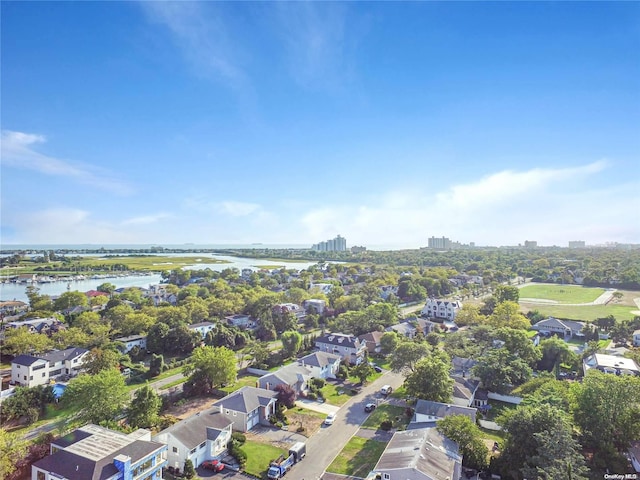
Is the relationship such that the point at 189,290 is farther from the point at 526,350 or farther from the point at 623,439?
the point at 623,439

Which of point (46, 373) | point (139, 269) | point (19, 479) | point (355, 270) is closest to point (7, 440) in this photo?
point (19, 479)

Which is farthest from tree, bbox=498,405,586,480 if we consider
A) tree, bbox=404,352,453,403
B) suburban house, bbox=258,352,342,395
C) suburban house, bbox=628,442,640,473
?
suburban house, bbox=258,352,342,395

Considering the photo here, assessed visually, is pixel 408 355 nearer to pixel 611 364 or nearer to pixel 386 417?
pixel 386 417

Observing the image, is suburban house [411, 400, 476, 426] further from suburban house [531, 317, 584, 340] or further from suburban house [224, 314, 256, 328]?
suburban house [531, 317, 584, 340]

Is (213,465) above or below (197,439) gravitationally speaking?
below

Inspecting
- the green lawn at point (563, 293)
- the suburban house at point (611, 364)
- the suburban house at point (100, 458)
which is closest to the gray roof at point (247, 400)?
the suburban house at point (100, 458)

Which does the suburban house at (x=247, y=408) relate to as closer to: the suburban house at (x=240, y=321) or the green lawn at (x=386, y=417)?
the green lawn at (x=386, y=417)

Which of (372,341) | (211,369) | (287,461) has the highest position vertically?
(211,369)

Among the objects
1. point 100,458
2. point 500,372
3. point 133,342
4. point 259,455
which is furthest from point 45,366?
point 500,372
